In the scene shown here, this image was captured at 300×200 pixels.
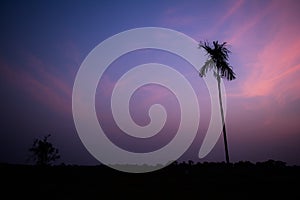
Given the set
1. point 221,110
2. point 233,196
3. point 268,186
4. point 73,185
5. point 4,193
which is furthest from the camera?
point 221,110

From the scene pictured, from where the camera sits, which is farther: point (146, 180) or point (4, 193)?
point (146, 180)

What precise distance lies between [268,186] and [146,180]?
11.9 metres

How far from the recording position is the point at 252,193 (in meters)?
16.7

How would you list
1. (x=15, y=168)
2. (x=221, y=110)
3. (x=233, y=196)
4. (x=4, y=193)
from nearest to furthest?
(x=233, y=196) → (x=4, y=193) → (x=221, y=110) → (x=15, y=168)

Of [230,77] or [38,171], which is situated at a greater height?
[230,77]

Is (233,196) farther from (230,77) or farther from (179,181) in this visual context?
(230,77)

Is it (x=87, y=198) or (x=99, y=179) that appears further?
(x=99, y=179)

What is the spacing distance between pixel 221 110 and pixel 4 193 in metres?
20.0

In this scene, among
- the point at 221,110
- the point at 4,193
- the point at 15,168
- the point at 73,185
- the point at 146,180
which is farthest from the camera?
the point at 15,168

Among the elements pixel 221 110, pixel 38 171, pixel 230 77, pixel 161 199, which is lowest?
pixel 161 199

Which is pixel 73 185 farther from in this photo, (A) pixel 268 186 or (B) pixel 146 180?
(A) pixel 268 186

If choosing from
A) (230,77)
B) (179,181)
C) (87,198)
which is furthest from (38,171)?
(230,77)

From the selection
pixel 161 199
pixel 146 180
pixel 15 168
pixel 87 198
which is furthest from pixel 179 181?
pixel 15 168

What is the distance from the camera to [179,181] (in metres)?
22.8
